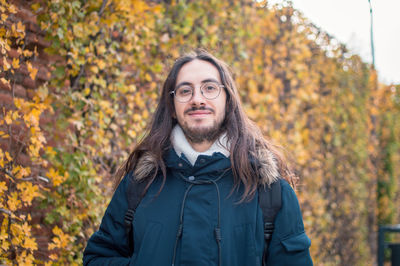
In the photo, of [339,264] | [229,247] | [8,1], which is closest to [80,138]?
[8,1]

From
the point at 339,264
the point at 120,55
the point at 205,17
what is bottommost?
the point at 339,264

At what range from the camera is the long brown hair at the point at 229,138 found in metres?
1.88

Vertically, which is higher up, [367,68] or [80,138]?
[367,68]

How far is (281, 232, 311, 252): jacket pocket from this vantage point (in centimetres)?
170

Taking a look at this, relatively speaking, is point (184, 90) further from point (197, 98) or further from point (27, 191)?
point (27, 191)

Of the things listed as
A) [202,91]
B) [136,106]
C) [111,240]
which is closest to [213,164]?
[202,91]

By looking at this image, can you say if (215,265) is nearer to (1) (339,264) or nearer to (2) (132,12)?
(2) (132,12)

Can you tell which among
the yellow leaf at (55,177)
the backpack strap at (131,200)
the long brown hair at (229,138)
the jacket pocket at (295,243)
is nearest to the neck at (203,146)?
the long brown hair at (229,138)

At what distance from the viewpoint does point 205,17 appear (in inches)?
145

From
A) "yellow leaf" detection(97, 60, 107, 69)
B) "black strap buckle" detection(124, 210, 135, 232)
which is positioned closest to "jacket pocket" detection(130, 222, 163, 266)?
"black strap buckle" detection(124, 210, 135, 232)

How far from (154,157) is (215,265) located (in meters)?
0.65

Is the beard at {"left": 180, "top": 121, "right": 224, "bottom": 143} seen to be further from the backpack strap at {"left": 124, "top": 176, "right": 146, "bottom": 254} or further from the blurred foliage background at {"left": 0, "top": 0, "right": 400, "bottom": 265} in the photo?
the blurred foliage background at {"left": 0, "top": 0, "right": 400, "bottom": 265}

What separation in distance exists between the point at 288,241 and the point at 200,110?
0.75 meters

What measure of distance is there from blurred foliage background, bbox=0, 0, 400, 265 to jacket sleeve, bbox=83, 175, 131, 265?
1.51ft
